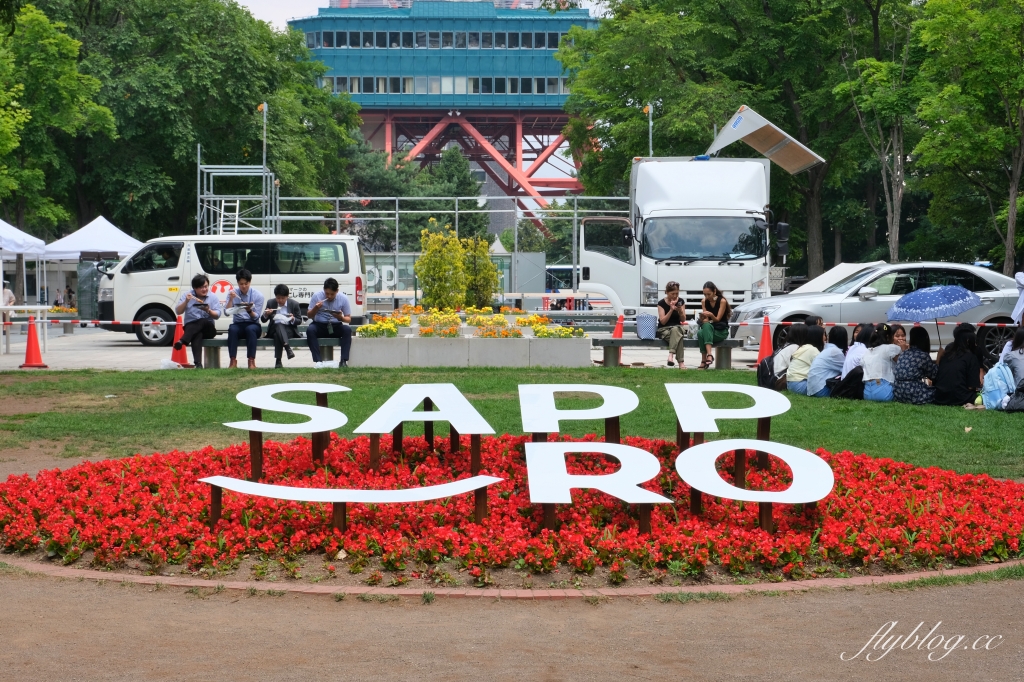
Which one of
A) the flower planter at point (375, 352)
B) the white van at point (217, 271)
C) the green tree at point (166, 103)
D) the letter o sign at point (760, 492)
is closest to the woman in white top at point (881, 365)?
the letter o sign at point (760, 492)

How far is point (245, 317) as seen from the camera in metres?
17.6

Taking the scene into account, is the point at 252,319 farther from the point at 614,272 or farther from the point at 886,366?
the point at 886,366

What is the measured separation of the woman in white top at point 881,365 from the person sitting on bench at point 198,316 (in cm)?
908

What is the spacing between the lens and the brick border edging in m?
6.24

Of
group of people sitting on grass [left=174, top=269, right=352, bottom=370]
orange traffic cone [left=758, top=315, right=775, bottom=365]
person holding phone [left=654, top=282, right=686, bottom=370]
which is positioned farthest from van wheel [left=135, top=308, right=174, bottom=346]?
orange traffic cone [left=758, top=315, right=775, bottom=365]

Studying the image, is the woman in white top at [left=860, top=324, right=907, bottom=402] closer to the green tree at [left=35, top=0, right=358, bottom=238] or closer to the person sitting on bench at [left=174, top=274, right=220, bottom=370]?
the person sitting on bench at [left=174, top=274, right=220, bottom=370]

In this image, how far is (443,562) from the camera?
6.83 meters

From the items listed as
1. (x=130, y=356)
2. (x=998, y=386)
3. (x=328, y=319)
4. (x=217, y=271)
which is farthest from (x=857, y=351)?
(x=217, y=271)

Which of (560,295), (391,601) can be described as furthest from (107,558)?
(560,295)

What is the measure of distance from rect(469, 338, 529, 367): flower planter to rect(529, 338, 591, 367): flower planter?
164mm

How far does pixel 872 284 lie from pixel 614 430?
43.9 ft

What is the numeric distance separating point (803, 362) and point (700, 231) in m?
8.22

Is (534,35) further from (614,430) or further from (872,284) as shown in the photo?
(614,430)

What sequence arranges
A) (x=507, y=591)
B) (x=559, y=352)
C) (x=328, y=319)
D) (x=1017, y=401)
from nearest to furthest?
(x=507, y=591) → (x=1017, y=401) → (x=328, y=319) → (x=559, y=352)
